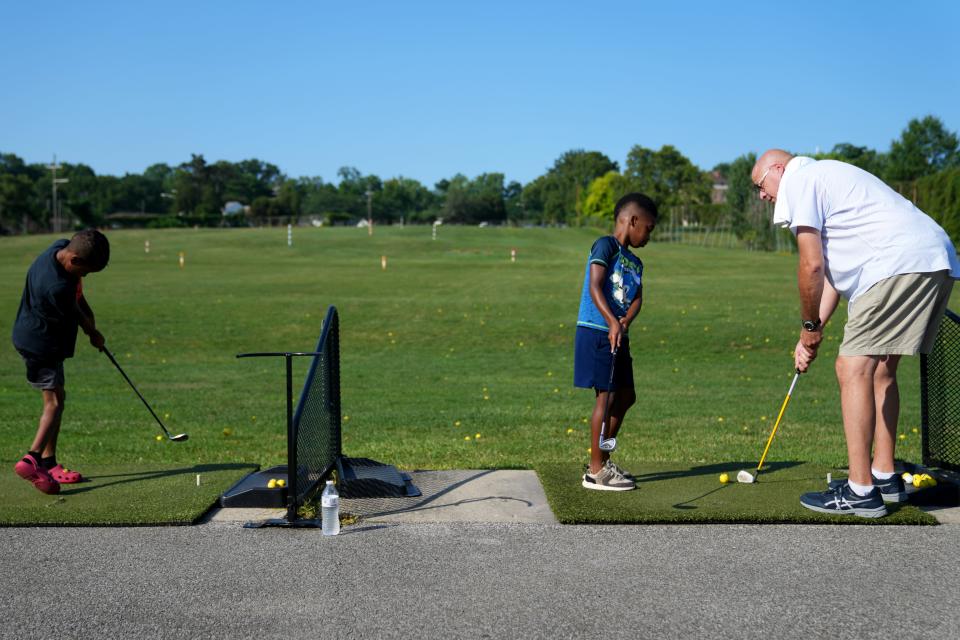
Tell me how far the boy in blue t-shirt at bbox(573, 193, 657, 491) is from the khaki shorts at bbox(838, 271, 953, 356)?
136cm

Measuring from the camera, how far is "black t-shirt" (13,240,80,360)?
6.11 meters

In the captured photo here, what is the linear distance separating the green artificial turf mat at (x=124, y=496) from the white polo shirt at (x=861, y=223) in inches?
141

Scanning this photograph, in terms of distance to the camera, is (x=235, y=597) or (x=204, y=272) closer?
(x=235, y=597)

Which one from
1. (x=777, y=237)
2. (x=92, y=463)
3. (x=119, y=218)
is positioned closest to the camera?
(x=92, y=463)

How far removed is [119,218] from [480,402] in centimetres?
11742

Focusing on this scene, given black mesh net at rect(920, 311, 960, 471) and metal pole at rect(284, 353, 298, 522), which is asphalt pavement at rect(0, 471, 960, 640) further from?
black mesh net at rect(920, 311, 960, 471)

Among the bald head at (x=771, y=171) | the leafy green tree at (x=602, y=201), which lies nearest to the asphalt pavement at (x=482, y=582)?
the bald head at (x=771, y=171)

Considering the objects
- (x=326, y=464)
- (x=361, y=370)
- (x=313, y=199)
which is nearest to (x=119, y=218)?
(x=313, y=199)

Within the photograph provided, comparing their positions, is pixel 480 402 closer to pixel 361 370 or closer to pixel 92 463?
pixel 361 370

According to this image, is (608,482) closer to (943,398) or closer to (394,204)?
(943,398)

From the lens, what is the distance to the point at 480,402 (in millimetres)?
11664

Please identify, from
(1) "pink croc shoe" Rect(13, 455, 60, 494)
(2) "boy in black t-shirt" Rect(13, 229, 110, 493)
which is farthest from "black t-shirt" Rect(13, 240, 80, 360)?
(1) "pink croc shoe" Rect(13, 455, 60, 494)

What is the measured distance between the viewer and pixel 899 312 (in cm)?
522

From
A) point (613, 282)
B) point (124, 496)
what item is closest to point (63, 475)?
point (124, 496)
